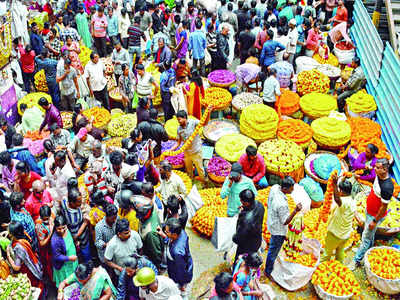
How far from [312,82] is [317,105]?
963 mm

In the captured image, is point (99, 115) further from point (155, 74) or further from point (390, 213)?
point (390, 213)

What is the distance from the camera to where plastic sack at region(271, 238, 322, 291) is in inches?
215

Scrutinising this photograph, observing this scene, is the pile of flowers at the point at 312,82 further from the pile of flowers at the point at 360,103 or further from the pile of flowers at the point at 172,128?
the pile of flowers at the point at 172,128

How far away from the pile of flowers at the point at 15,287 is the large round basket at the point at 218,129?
447cm

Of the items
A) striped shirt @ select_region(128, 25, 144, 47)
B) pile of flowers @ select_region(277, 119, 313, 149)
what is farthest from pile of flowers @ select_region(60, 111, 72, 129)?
pile of flowers @ select_region(277, 119, 313, 149)

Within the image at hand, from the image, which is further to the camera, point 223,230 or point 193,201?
point 193,201

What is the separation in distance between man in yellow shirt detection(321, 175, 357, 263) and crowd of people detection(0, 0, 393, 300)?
0.05 ft

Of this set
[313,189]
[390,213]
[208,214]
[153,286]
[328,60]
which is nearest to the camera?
[153,286]

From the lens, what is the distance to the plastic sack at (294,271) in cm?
546

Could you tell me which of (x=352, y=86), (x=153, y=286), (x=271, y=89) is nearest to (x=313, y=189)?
(x=271, y=89)

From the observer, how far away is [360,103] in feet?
28.4

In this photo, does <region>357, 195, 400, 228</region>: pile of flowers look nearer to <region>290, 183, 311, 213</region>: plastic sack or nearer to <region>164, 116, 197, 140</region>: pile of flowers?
<region>290, 183, 311, 213</region>: plastic sack

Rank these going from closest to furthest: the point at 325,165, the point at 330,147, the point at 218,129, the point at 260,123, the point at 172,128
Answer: the point at 325,165
the point at 330,147
the point at 260,123
the point at 172,128
the point at 218,129

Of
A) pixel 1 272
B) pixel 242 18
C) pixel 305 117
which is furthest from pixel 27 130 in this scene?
pixel 242 18
